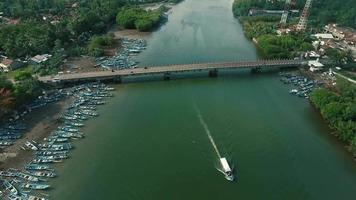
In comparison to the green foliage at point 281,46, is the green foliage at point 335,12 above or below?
above

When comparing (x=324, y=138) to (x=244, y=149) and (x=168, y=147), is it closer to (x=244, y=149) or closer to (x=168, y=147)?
(x=244, y=149)

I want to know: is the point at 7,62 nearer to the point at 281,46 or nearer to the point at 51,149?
the point at 51,149

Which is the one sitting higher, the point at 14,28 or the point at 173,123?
the point at 14,28

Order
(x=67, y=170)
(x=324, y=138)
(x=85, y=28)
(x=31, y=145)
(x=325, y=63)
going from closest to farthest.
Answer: (x=67, y=170)
(x=31, y=145)
(x=324, y=138)
(x=325, y=63)
(x=85, y=28)

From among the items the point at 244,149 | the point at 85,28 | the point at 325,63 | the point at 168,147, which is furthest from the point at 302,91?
the point at 85,28

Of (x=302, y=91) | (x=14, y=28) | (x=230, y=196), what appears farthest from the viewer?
(x=14, y=28)

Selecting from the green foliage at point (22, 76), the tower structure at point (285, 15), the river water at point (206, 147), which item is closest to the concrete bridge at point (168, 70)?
the river water at point (206, 147)

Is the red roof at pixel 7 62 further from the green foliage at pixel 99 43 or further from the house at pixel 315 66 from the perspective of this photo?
the house at pixel 315 66
